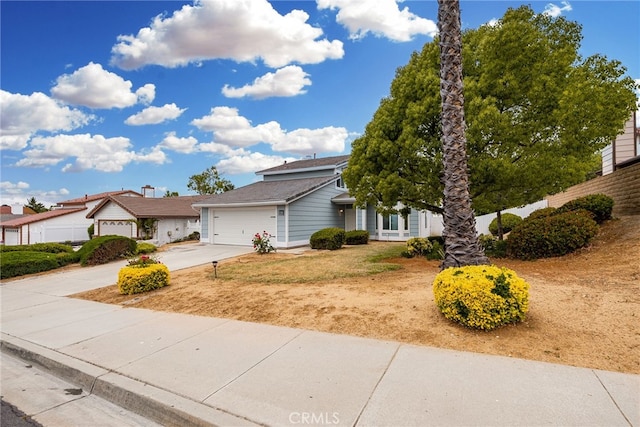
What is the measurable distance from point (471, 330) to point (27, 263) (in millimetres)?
15785

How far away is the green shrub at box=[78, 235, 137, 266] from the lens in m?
13.4

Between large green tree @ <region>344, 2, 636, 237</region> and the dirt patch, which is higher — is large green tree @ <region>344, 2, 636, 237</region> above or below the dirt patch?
above

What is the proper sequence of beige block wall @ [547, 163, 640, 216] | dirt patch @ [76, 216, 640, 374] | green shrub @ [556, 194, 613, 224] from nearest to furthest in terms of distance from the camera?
dirt patch @ [76, 216, 640, 374]
green shrub @ [556, 194, 613, 224]
beige block wall @ [547, 163, 640, 216]

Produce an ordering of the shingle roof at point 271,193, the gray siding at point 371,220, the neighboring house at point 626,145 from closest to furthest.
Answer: the neighboring house at point 626,145 → the shingle roof at point 271,193 → the gray siding at point 371,220

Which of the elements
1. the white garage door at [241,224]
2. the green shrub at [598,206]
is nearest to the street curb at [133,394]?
the green shrub at [598,206]

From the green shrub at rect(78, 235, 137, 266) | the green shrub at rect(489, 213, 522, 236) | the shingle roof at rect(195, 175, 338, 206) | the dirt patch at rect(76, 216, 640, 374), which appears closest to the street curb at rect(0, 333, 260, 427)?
the dirt patch at rect(76, 216, 640, 374)

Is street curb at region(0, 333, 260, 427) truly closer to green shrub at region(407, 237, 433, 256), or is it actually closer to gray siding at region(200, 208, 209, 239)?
green shrub at region(407, 237, 433, 256)

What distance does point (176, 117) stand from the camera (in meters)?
20.5

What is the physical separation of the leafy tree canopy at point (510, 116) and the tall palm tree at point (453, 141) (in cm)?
208

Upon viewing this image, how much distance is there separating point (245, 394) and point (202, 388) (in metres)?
0.50

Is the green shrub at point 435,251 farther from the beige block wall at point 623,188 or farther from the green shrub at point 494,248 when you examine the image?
the beige block wall at point 623,188

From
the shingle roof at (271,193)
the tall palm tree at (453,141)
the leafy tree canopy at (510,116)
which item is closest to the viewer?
the tall palm tree at (453,141)

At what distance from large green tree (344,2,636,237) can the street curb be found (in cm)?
800

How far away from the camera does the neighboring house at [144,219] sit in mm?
21922
